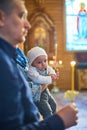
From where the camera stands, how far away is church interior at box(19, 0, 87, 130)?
848 centimetres

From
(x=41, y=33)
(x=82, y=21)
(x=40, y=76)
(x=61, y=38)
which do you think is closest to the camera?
(x=40, y=76)

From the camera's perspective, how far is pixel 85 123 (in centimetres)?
464

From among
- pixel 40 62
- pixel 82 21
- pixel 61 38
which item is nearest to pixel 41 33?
pixel 61 38

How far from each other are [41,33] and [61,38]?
560mm

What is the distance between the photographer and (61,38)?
876 cm

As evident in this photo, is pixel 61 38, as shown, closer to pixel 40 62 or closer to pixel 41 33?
pixel 41 33

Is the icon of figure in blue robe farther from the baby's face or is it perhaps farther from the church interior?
the baby's face

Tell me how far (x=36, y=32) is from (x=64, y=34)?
743 millimetres

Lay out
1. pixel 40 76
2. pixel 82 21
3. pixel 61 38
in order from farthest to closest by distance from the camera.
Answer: pixel 82 21 → pixel 61 38 → pixel 40 76

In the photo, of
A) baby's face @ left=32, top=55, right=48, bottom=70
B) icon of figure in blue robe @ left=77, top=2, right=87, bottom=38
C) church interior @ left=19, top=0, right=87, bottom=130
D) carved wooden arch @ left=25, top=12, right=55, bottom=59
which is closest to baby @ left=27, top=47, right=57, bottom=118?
baby's face @ left=32, top=55, right=48, bottom=70

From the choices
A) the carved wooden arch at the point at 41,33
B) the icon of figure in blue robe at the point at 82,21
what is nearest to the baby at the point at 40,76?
the carved wooden arch at the point at 41,33

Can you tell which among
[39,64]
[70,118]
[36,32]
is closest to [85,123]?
[39,64]

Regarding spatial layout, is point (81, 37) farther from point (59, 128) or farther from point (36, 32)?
point (59, 128)

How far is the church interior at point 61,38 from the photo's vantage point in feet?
27.8
